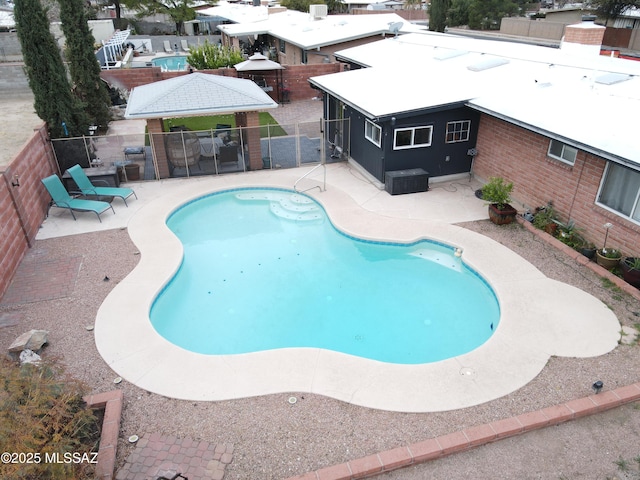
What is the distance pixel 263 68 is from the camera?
24516 mm

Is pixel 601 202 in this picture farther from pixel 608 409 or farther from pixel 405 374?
pixel 405 374

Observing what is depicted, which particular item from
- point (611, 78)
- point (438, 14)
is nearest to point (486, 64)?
point (611, 78)

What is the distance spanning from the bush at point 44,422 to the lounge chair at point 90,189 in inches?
327

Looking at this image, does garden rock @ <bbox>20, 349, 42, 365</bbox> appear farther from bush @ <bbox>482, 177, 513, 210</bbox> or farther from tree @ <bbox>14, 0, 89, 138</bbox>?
bush @ <bbox>482, 177, 513, 210</bbox>

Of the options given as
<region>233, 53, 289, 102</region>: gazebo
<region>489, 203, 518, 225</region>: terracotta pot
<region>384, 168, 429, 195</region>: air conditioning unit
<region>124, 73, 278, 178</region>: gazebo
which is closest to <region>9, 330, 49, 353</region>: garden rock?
<region>124, 73, 278, 178</region>: gazebo

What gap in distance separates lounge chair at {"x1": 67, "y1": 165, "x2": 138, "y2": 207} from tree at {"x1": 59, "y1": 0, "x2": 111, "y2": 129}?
5907mm

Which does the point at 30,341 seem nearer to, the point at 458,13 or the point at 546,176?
the point at 546,176

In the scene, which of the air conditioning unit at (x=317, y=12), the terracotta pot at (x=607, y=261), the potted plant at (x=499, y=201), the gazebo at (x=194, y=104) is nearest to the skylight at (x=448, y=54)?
the gazebo at (x=194, y=104)

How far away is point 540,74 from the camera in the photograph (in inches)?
581

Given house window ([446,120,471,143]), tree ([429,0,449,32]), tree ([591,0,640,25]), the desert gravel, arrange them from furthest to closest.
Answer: tree ([429,0,449,32]) < tree ([591,0,640,25]) < house window ([446,120,471,143]) < the desert gravel

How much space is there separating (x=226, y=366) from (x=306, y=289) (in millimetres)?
3517

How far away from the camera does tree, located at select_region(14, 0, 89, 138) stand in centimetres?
1461

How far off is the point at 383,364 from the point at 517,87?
10.4 meters

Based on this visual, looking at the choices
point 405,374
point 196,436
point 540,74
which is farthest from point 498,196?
point 196,436
